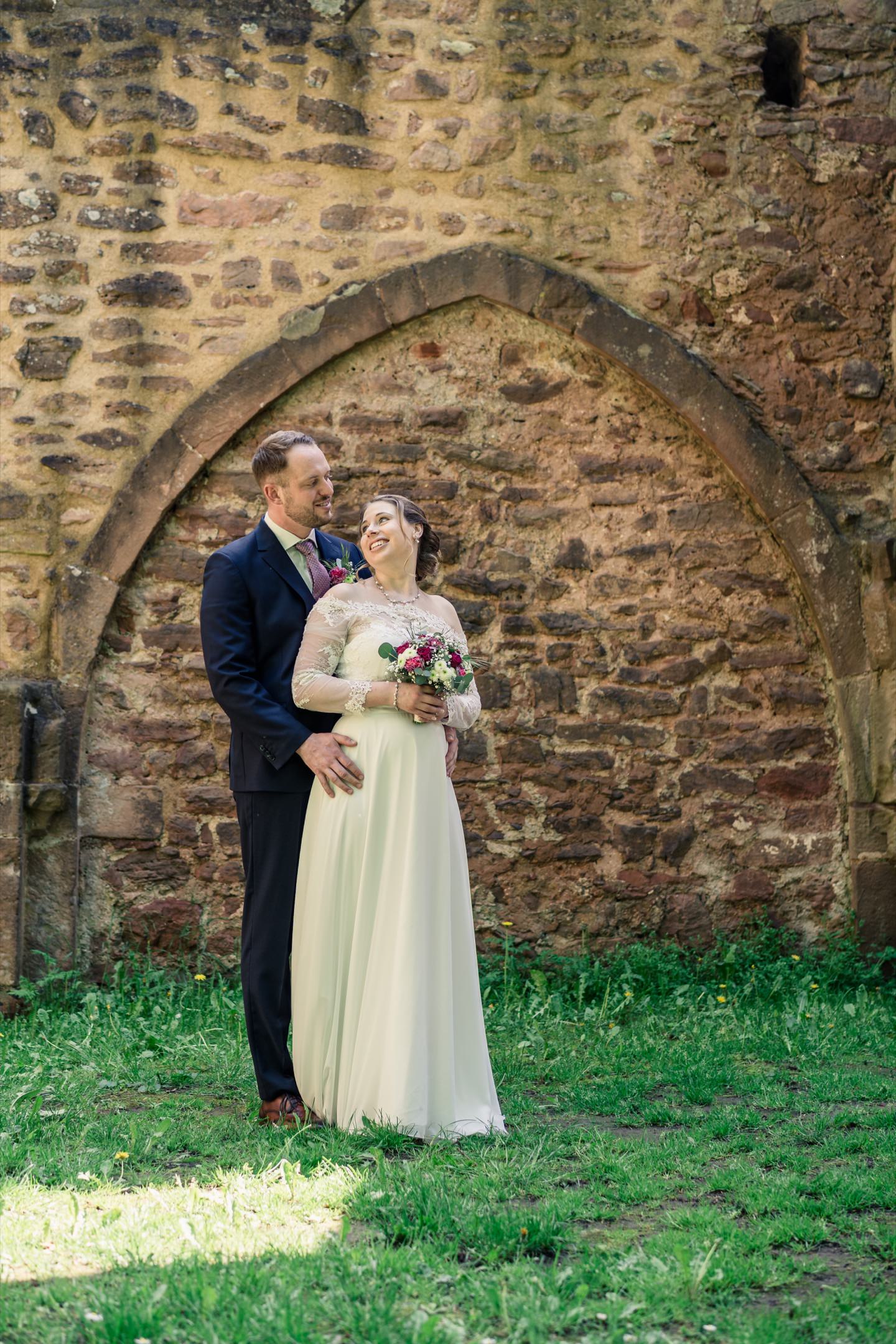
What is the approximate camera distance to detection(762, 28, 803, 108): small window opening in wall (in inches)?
253

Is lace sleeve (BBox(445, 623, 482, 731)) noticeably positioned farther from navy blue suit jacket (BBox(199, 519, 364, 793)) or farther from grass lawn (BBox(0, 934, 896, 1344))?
grass lawn (BBox(0, 934, 896, 1344))

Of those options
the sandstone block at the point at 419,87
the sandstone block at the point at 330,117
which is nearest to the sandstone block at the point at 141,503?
the sandstone block at the point at 330,117

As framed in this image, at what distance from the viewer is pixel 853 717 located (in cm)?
618

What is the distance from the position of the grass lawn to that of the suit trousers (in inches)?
8.1

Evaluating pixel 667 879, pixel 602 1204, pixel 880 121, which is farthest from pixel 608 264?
pixel 602 1204

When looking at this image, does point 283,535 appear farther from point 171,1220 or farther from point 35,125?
point 35,125

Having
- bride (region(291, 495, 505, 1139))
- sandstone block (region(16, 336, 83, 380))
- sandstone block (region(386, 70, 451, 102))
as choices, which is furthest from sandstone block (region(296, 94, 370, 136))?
bride (region(291, 495, 505, 1139))

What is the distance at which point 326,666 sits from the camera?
13.3 feet

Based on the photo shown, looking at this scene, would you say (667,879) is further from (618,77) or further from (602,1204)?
(618,77)

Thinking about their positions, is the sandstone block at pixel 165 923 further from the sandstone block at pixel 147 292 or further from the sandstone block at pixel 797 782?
the sandstone block at pixel 797 782

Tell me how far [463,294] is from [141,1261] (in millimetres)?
4662

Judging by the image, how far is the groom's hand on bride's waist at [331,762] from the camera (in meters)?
3.93

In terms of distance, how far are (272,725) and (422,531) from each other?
836 millimetres

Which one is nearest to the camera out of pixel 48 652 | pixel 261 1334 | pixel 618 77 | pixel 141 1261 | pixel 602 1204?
pixel 261 1334
